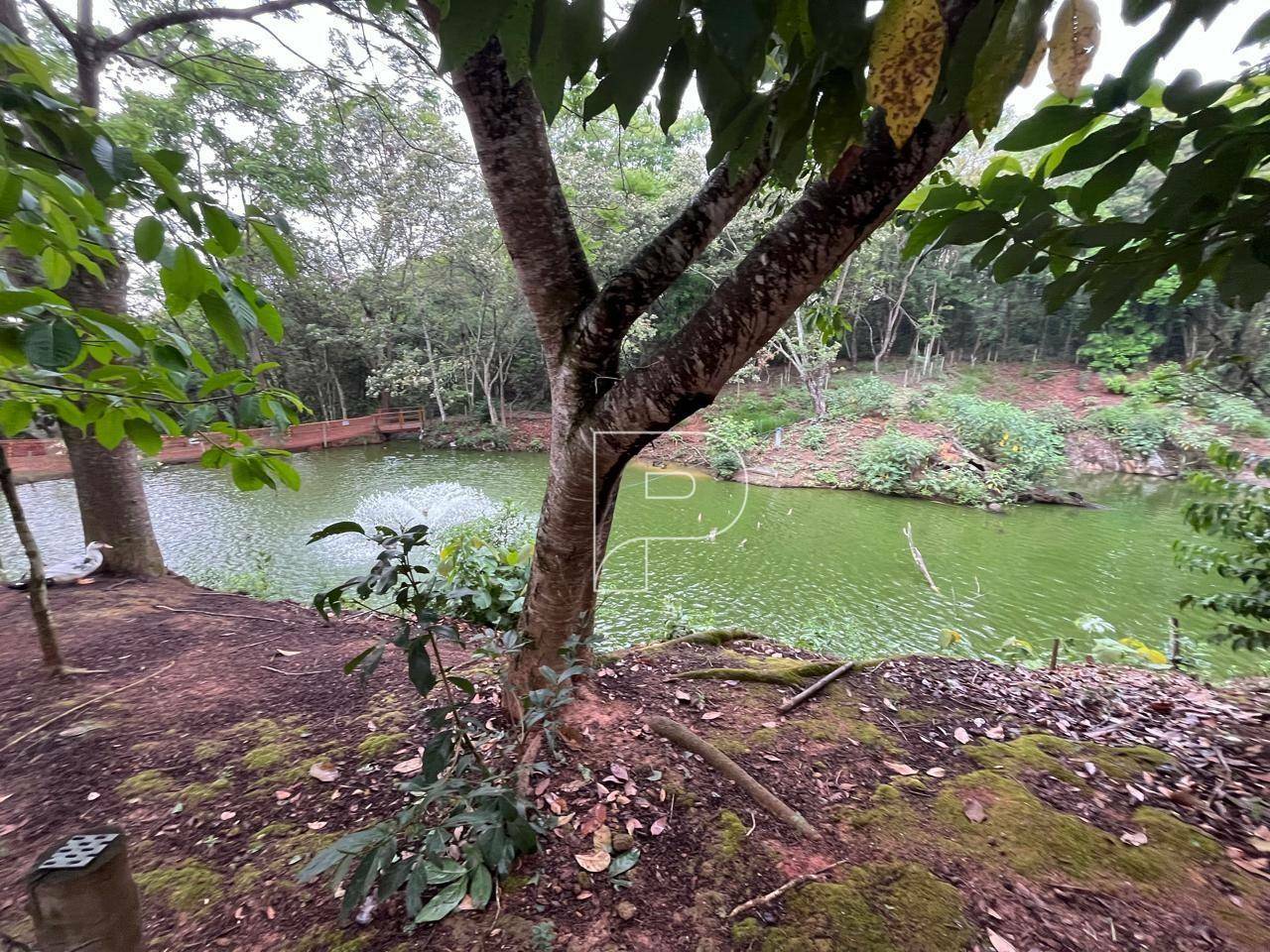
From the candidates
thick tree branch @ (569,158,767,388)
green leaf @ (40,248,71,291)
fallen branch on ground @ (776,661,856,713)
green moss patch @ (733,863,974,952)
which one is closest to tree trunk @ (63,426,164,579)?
green leaf @ (40,248,71,291)

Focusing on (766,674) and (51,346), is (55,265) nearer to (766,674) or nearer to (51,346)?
(51,346)

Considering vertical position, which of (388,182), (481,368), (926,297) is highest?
(388,182)

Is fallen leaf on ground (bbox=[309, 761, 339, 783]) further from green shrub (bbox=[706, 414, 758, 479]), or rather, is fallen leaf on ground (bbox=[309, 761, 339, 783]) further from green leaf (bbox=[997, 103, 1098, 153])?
green shrub (bbox=[706, 414, 758, 479])

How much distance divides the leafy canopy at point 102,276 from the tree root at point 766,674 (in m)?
1.82

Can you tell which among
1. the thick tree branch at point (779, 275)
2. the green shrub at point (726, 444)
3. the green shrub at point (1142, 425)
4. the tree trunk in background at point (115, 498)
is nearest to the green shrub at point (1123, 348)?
the green shrub at point (1142, 425)

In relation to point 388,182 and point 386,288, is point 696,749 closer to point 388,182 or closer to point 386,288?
point 388,182

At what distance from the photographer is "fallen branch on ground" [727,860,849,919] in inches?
49.8

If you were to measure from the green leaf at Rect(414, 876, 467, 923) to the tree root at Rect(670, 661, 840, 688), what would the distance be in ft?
3.87

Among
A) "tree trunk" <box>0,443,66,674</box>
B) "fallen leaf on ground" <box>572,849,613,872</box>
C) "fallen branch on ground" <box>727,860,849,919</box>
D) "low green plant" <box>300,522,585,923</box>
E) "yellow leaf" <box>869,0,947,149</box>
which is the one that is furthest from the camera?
"tree trunk" <box>0,443,66,674</box>

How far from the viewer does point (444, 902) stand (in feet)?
4.02

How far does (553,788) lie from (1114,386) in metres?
17.8

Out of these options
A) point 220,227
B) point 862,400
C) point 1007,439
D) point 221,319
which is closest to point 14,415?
point 221,319

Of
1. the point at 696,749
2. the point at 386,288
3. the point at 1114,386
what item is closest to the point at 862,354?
the point at 1114,386

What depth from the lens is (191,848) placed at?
144cm
